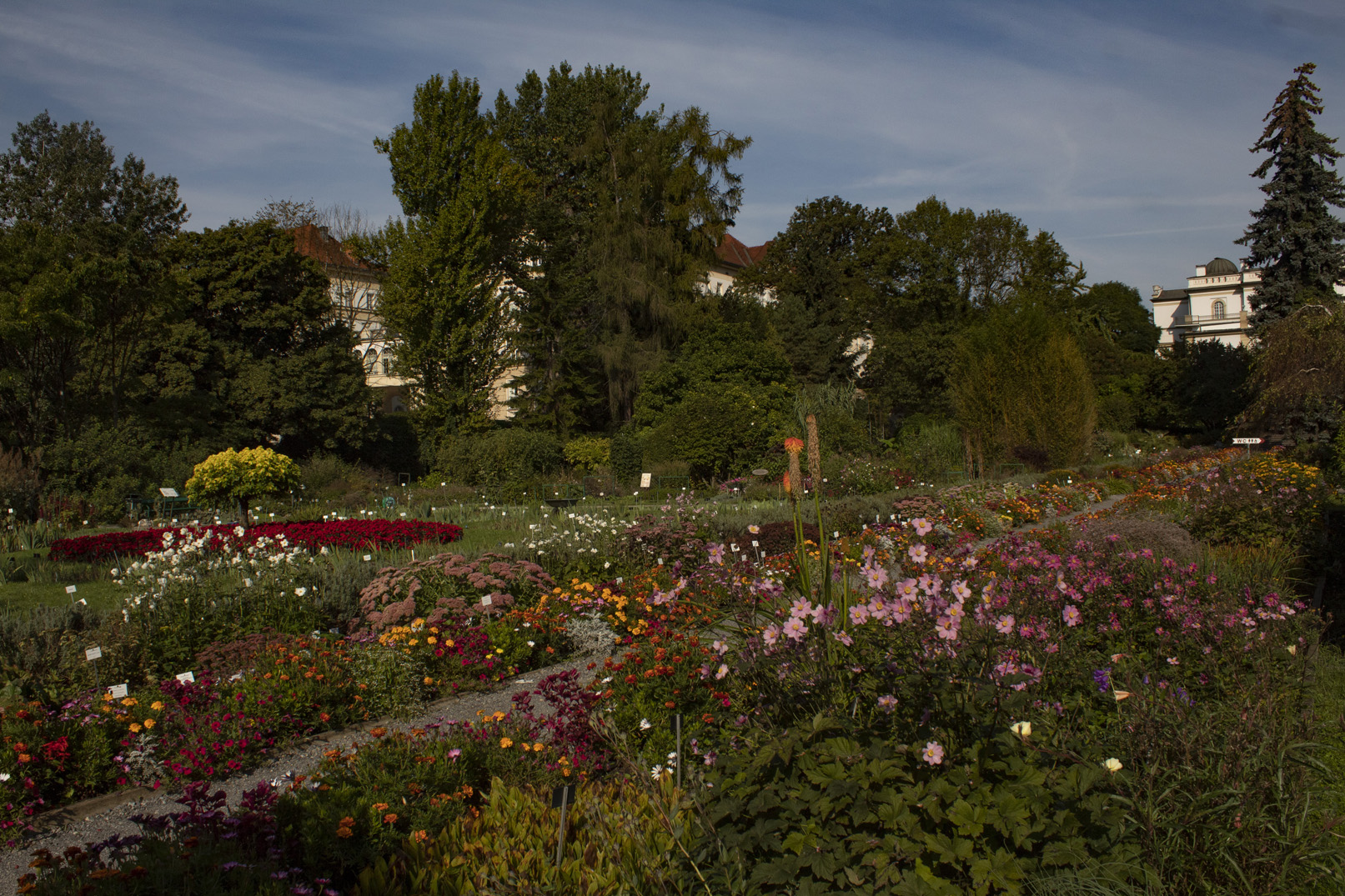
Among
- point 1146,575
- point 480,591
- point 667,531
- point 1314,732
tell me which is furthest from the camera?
point 667,531

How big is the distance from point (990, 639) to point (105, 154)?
1392 inches

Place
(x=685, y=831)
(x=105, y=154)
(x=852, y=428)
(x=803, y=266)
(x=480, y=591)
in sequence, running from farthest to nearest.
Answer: (x=803, y=266) → (x=105, y=154) → (x=852, y=428) → (x=480, y=591) → (x=685, y=831)

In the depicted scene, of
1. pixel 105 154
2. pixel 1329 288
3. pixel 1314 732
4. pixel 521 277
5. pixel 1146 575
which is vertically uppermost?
pixel 105 154

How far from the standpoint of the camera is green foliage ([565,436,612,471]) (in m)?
22.6

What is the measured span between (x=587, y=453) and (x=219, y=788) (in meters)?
19.1

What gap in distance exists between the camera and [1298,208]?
24.4 m

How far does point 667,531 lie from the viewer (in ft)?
27.2

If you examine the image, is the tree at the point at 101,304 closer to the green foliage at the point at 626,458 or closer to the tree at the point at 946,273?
the green foliage at the point at 626,458

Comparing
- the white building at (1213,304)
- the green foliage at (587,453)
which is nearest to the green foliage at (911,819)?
the green foliage at (587,453)

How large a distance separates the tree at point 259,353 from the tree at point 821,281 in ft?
55.6

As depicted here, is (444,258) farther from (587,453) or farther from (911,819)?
(911,819)

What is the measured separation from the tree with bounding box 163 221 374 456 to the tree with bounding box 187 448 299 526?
36.1 feet

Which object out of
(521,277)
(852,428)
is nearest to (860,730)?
(852,428)

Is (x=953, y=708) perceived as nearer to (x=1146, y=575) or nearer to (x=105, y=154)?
(x=1146, y=575)
